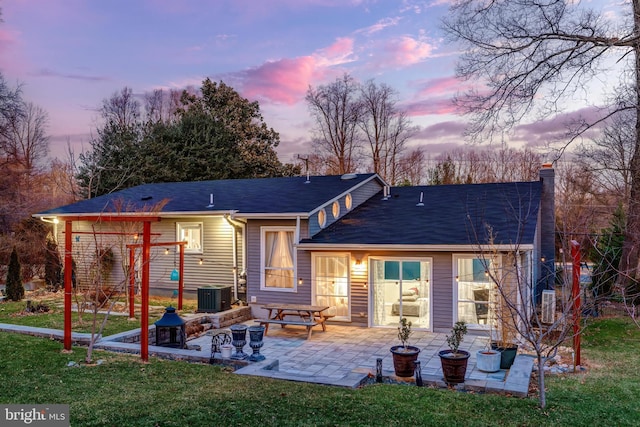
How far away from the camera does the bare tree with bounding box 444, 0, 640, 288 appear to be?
1403cm

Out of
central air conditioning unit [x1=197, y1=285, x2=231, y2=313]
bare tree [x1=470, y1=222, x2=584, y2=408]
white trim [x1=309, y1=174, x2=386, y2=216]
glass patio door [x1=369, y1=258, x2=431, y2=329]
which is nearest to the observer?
bare tree [x1=470, y1=222, x2=584, y2=408]

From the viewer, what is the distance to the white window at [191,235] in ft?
49.1

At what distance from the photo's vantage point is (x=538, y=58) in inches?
576

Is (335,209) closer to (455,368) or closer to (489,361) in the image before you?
(489,361)

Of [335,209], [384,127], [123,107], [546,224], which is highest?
[123,107]

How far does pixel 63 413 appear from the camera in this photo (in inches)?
208

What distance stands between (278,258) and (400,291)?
3422mm

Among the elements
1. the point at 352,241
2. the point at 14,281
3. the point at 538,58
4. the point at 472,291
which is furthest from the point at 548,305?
the point at 14,281

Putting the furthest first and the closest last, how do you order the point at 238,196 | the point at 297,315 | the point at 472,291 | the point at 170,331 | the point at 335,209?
the point at 238,196
the point at 335,209
the point at 297,315
the point at 472,291
the point at 170,331

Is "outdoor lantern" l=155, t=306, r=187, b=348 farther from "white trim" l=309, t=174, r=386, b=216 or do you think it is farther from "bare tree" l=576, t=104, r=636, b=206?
"bare tree" l=576, t=104, r=636, b=206

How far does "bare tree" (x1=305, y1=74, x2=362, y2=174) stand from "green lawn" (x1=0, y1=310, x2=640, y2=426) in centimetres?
2399

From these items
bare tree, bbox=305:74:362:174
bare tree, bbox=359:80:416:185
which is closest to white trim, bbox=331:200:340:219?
bare tree, bbox=359:80:416:185

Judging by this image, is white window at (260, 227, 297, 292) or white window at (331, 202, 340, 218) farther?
white window at (331, 202, 340, 218)

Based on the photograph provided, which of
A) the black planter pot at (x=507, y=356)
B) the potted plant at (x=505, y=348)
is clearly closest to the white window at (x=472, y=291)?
the potted plant at (x=505, y=348)
